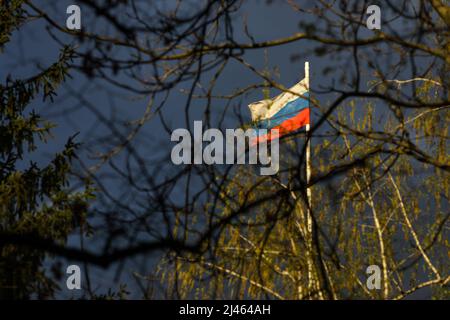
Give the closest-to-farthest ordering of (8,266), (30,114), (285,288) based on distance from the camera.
Answer: (8,266), (285,288), (30,114)

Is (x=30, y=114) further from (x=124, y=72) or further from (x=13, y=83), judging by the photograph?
(x=124, y=72)

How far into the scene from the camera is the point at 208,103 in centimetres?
303

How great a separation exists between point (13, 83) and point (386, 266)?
20.7 feet

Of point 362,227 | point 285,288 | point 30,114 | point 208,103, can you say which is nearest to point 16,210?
point 30,114

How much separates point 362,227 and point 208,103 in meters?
6.95

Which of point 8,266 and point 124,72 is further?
point 8,266
